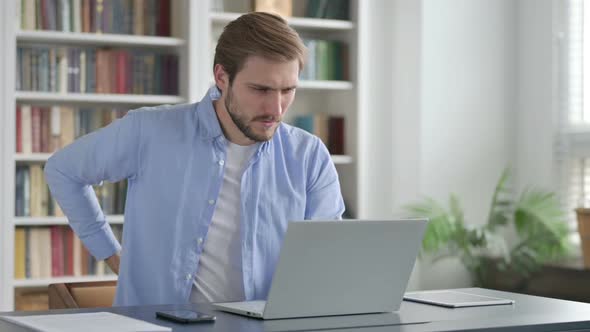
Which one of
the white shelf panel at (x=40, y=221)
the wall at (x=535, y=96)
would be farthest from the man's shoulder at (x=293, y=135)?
the wall at (x=535, y=96)

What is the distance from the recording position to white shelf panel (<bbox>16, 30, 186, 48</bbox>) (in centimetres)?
437

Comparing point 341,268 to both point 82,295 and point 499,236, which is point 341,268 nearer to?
point 82,295

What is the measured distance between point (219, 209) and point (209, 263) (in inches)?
5.5

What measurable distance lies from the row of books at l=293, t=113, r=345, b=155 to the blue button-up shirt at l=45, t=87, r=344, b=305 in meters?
2.41

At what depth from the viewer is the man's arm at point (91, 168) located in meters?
2.42

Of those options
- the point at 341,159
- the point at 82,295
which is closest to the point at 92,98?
the point at 341,159

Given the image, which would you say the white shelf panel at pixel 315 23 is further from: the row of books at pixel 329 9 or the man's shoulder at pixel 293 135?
the man's shoulder at pixel 293 135

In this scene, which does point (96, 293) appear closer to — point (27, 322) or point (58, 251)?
point (27, 322)

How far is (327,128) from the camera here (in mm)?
4965

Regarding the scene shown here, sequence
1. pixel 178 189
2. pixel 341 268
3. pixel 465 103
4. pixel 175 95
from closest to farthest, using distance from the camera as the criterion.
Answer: pixel 341 268 → pixel 178 189 → pixel 175 95 → pixel 465 103

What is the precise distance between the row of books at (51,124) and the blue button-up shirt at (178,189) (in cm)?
203

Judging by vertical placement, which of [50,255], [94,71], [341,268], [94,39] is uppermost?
[94,39]

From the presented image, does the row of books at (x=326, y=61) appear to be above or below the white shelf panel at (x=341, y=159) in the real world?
above

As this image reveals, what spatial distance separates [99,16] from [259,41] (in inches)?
93.8
